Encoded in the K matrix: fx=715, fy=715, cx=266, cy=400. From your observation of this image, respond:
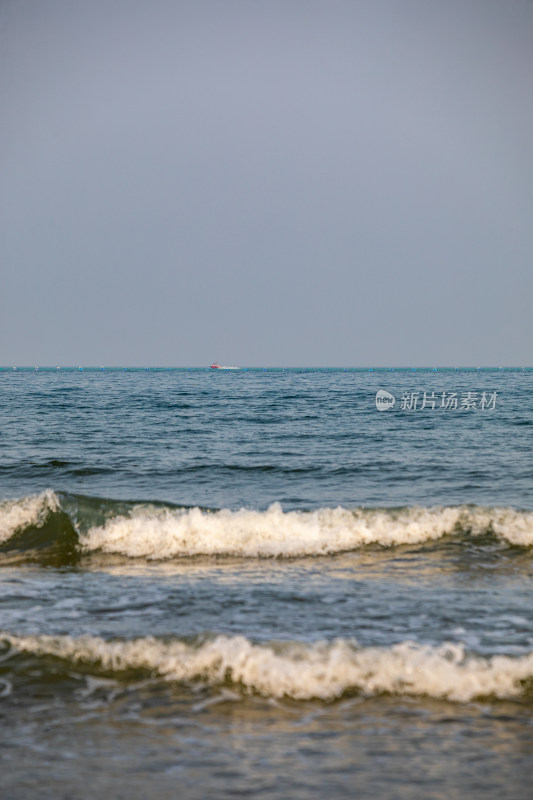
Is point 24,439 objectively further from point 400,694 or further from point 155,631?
point 400,694

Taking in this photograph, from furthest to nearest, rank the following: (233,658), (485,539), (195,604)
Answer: (485,539)
(195,604)
(233,658)

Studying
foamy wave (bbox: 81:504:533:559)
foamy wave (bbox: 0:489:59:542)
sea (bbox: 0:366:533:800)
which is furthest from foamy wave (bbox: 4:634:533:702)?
foamy wave (bbox: 0:489:59:542)

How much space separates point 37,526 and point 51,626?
5.42 metres

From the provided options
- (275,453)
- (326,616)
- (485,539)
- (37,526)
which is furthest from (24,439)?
(326,616)

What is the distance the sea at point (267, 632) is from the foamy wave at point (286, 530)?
0.03 m

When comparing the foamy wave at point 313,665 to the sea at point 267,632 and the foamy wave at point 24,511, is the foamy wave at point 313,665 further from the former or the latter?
the foamy wave at point 24,511

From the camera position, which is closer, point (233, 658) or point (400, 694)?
point (400, 694)

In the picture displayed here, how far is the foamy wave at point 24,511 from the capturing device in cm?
1213

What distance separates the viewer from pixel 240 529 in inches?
456

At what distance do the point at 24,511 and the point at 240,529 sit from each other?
398 cm

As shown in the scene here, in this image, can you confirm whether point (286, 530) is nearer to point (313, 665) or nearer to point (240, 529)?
point (240, 529)

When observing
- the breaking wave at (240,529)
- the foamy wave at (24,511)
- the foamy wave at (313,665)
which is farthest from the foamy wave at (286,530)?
the foamy wave at (313,665)

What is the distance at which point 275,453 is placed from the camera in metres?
20.1

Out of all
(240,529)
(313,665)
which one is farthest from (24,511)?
(313,665)
